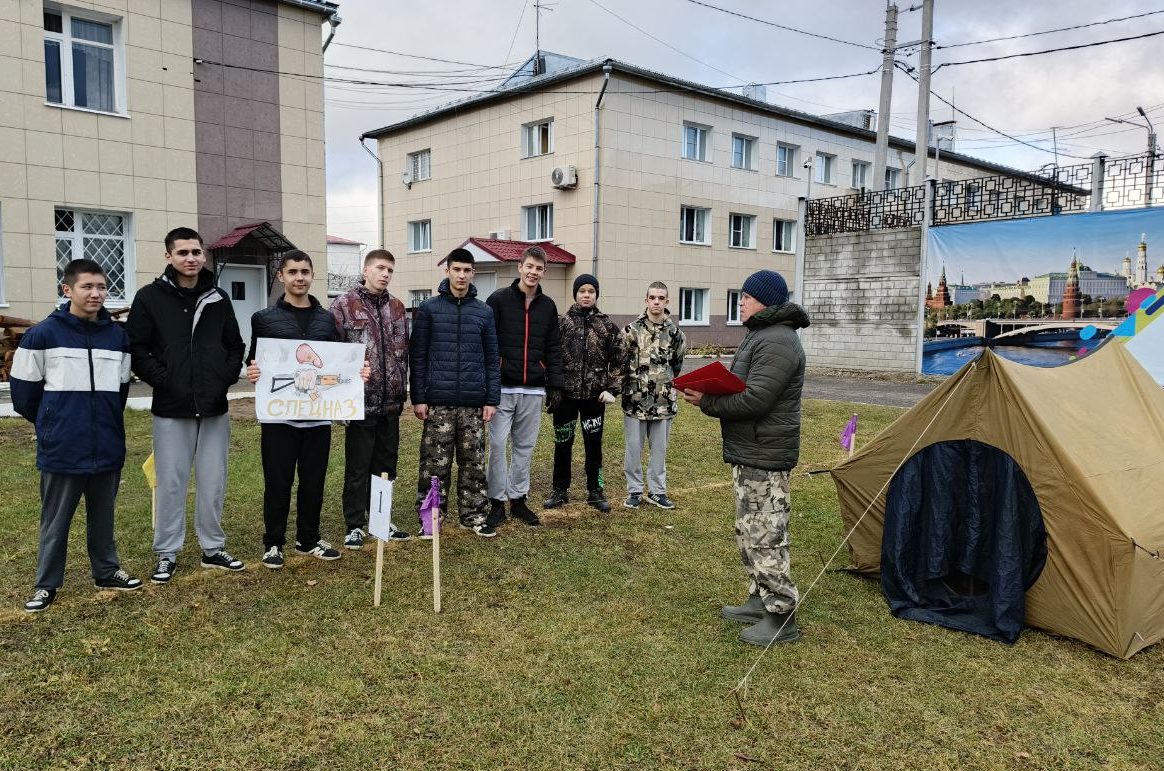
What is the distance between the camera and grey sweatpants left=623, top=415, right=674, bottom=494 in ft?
21.2

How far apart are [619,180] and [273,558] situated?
735 inches

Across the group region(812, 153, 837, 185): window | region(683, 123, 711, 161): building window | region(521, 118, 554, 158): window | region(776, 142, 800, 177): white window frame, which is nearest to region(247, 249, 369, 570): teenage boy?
region(521, 118, 554, 158): window

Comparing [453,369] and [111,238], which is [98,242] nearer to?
[111,238]

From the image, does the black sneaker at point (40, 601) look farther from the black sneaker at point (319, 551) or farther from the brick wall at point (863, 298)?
the brick wall at point (863, 298)

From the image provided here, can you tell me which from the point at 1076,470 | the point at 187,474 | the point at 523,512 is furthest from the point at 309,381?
the point at 1076,470

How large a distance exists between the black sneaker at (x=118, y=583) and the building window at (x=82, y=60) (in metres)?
10.7

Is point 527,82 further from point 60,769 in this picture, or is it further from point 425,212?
point 60,769

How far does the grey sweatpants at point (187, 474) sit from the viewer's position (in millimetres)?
4547

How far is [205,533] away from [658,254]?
19707 millimetres

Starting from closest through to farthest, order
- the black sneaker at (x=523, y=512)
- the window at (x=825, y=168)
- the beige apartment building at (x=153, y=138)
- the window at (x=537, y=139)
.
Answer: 1. the black sneaker at (x=523, y=512)
2. the beige apartment building at (x=153, y=138)
3. the window at (x=537, y=139)
4. the window at (x=825, y=168)

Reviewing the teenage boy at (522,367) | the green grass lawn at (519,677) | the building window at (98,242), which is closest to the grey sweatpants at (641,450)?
the teenage boy at (522,367)

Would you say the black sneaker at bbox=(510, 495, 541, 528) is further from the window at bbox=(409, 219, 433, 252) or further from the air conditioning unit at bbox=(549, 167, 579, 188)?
the window at bbox=(409, 219, 433, 252)

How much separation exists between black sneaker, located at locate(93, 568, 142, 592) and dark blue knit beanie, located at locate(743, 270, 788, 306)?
12.8 ft

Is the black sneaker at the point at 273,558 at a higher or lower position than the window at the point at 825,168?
lower
